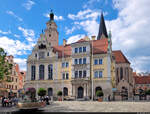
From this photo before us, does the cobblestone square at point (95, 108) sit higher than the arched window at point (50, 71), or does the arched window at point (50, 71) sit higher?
the arched window at point (50, 71)

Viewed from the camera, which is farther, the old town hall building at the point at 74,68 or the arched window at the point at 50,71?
the arched window at the point at 50,71

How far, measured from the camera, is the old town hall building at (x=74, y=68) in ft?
163

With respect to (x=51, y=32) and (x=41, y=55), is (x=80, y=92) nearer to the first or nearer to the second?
(x=41, y=55)

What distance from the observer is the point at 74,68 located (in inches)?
2077

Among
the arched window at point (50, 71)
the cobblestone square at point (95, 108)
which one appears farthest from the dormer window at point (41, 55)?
the cobblestone square at point (95, 108)

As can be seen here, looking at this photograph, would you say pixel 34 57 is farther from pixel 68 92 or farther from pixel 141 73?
pixel 141 73

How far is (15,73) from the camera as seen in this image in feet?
238

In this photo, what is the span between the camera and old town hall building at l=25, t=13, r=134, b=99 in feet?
163

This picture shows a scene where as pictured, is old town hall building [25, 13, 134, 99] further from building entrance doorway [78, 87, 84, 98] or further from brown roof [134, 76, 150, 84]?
brown roof [134, 76, 150, 84]

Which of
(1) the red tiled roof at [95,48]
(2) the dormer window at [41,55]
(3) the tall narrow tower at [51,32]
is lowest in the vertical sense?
(2) the dormer window at [41,55]

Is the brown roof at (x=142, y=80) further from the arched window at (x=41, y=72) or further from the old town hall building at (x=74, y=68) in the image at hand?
the arched window at (x=41, y=72)

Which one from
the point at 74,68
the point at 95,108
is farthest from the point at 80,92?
the point at 95,108

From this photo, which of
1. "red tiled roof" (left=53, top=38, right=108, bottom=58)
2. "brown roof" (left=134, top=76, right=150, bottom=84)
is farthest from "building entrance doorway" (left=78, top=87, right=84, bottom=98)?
"brown roof" (left=134, top=76, right=150, bottom=84)

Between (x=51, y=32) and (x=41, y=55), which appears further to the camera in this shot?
(x=51, y=32)
